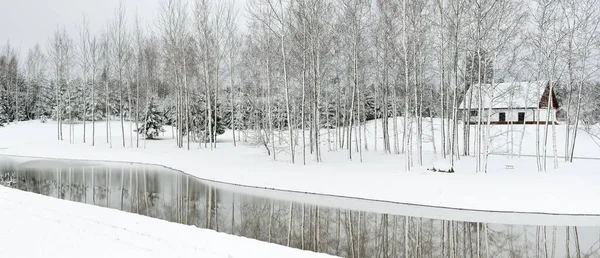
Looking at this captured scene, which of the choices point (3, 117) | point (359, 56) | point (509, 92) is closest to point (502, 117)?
point (509, 92)

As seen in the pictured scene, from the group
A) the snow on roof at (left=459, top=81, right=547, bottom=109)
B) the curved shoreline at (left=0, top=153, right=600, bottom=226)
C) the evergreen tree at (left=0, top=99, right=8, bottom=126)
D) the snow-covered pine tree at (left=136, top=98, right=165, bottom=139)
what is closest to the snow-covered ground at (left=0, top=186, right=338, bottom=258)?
the curved shoreline at (left=0, top=153, right=600, bottom=226)

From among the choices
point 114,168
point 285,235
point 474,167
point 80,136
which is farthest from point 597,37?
point 80,136

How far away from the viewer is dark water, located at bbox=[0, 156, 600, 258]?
10086 millimetres

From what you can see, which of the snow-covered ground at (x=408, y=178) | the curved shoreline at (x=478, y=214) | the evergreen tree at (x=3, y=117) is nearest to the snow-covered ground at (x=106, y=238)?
the curved shoreline at (x=478, y=214)

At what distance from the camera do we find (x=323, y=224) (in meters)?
12.6

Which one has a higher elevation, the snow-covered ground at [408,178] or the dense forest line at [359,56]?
the dense forest line at [359,56]

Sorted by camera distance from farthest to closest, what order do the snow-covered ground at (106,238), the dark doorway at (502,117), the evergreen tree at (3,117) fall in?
1. the evergreen tree at (3,117)
2. the dark doorway at (502,117)
3. the snow-covered ground at (106,238)

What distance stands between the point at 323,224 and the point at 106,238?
620 centimetres

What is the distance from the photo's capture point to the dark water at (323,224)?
10.1m

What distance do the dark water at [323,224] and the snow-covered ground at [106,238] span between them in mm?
1599

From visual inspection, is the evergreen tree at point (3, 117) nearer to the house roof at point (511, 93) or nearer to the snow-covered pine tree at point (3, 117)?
the snow-covered pine tree at point (3, 117)

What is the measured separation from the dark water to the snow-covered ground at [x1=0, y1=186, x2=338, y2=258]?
1.60 metres

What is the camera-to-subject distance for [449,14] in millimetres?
21953

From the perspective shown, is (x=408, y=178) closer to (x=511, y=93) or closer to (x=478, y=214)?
(x=478, y=214)
